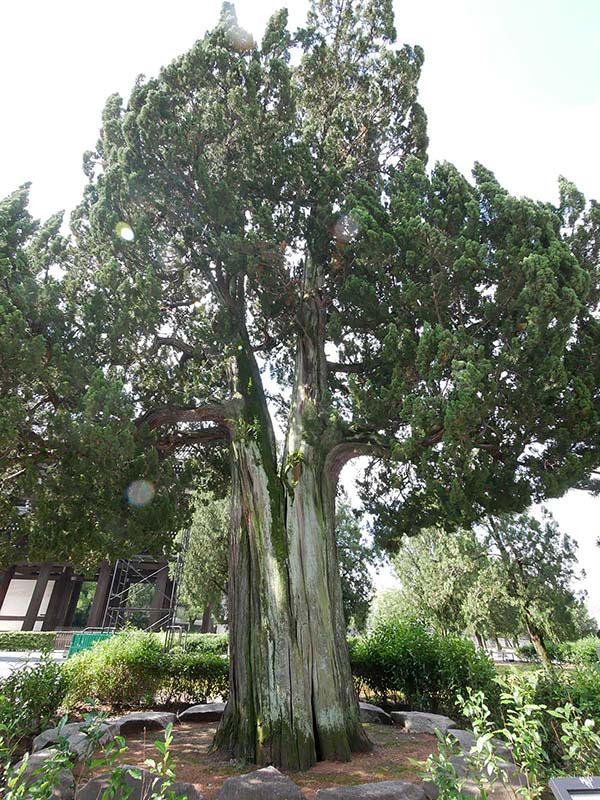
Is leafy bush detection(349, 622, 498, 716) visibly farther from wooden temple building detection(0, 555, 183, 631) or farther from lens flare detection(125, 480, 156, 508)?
wooden temple building detection(0, 555, 183, 631)

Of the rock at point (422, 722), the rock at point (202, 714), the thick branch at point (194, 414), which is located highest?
the thick branch at point (194, 414)

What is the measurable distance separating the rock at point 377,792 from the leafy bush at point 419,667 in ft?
9.42

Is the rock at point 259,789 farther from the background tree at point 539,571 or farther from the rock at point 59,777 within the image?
the background tree at point 539,571

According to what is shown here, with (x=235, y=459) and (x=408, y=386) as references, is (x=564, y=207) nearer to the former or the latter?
(x=408, y=386)

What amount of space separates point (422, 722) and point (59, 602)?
2381 cm

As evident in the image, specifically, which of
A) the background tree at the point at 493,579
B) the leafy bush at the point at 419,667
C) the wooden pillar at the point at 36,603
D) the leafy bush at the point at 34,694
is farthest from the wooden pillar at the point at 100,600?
the leafy bush at the point at 419,667

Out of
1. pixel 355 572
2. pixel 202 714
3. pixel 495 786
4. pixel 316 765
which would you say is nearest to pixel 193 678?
pixel 202 714

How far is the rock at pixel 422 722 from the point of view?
560 cm

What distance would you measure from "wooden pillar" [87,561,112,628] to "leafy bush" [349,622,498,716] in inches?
626

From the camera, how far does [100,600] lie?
67.1 feet

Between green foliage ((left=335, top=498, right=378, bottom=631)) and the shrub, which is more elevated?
green foliage ((left=335, top=498, right=378, bottom=631))

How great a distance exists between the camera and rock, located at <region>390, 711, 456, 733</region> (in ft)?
18.4

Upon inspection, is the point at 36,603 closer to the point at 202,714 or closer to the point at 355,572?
the point at 355,572

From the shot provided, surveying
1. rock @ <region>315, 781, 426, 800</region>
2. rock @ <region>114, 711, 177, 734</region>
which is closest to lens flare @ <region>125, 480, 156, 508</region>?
rock @ <region>114, 711, 177, 734</region>
